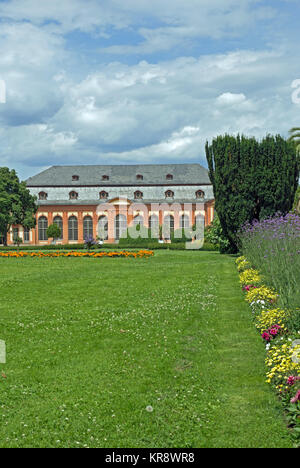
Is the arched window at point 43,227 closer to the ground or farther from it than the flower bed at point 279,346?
farther from it

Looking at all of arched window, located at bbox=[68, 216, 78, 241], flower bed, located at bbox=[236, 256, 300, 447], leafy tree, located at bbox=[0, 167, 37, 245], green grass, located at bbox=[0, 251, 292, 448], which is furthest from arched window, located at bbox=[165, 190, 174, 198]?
flower bed, located at bbox=[236, 256, 300, 447]

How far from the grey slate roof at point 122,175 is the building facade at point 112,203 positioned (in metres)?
0.13

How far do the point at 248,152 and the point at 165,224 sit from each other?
35.3 metres

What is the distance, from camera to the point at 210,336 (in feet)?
28.2

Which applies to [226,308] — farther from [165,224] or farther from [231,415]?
[165,224]

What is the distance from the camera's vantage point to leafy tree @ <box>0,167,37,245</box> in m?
48.1

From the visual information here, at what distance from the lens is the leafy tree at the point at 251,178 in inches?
1028

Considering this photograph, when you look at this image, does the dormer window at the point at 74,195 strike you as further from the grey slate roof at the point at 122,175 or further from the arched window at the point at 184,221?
the arched window at the point at 184,221

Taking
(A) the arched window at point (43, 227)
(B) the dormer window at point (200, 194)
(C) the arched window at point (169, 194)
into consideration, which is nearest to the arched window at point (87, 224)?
(A) the arched window at point (43, 227)

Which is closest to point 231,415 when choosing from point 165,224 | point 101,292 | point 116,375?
point 116,375

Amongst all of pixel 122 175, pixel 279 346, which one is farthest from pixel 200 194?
pixel 279 346

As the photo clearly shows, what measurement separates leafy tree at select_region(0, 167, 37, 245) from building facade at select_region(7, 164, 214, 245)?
10.3m

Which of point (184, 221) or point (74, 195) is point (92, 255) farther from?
point (74, 195)

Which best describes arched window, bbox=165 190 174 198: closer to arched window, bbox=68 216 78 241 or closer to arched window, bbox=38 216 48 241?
arched window, bbox=68 216 78 241
